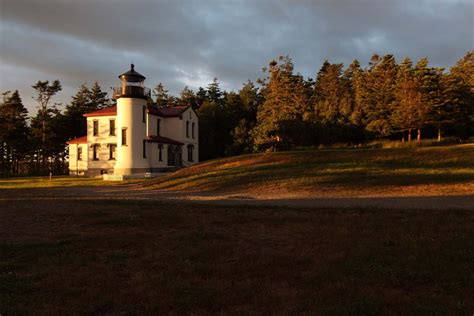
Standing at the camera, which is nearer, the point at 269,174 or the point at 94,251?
the point at 94,251

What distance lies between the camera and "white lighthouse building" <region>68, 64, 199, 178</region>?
119 ft

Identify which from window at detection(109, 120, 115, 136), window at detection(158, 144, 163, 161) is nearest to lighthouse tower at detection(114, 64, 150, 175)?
window at detection(158, 144, 163, 161)

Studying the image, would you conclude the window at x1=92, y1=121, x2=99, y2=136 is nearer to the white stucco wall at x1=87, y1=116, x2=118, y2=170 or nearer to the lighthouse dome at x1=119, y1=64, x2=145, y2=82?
the white stucco wall at x1=87, y1=116, x2=118, y2=170

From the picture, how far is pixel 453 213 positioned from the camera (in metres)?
10.5

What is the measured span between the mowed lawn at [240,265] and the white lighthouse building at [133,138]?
26.6 m

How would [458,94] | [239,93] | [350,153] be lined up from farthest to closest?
[239,93] → [458,94] → [350,153]

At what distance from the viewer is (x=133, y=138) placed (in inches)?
1439

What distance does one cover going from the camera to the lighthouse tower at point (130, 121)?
1411 inches

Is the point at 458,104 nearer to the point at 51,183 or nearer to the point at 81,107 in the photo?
the point at 51,183

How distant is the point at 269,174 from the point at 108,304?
19.4 metres

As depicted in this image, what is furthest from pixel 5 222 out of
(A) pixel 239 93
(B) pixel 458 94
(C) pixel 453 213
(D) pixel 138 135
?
(A) pixel 239 93

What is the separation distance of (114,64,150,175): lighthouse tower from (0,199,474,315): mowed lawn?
86.4 ft

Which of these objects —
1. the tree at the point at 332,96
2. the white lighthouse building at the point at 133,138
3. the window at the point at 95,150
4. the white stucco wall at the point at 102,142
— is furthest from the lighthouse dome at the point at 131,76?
the tree at the point at 332,96

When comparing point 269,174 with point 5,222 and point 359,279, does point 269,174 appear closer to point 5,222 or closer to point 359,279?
point 5,222
